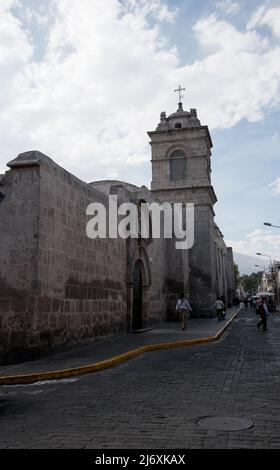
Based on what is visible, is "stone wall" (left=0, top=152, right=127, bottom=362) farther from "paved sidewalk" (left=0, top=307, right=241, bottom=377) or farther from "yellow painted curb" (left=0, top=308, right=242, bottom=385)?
Result: "yellow painted curb" (left=0, top=308, right=242, bottom=385)

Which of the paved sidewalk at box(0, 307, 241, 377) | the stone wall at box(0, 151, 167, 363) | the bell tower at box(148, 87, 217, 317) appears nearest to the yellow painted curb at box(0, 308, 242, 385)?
the paved sidewalk at box(0, 307, 241, 377)

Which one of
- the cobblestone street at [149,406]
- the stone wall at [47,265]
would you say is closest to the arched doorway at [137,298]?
the stone wall at [47,265]

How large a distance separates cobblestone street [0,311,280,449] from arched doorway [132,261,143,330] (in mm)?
7504

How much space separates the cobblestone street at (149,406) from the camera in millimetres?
4324

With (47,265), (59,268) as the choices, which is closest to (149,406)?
(47,265)

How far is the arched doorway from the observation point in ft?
56.2

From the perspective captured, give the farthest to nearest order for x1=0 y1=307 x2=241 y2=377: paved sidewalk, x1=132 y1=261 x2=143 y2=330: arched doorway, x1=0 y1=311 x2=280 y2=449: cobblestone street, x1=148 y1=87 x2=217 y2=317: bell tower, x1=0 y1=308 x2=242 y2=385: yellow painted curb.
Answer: x1=148 y1=87 x2=217 y2=317: bell tower < x1=132 y1=261 x2=143 y2=330: arched doorway < x1=0 y1=307 x2=241 y2=377: paved sidewalk < x1=0 y1=308 x2=242 y2=385: yellow painted curb < x1=0 y1=311 x2=280 y2=449: cobblestone street

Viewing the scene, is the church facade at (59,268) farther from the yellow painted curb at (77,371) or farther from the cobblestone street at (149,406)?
the cobblestone street at (149,406)

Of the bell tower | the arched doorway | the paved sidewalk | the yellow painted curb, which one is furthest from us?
the bell tower

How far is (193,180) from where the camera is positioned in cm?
2825

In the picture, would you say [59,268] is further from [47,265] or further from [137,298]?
[137,298]

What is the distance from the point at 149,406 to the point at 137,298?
39.3 feet

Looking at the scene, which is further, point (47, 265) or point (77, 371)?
point (47, 265)
